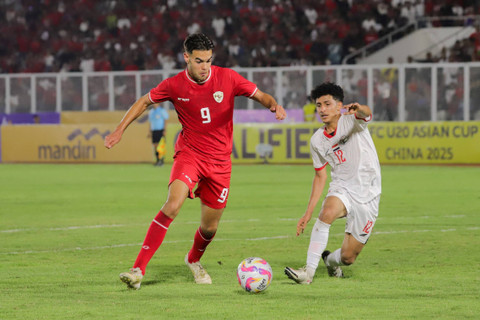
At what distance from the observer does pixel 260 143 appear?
2739 cm

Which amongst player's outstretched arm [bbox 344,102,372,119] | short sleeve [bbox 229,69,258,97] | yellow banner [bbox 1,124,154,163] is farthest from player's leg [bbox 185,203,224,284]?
yellow banner [bbox 1,124,154,163]

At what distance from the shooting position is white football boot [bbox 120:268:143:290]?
7172 millimetres

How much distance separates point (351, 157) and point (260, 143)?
759 inches

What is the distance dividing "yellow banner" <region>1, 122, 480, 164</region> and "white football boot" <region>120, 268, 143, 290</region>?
19157mm

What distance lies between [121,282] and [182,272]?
0.87 meters

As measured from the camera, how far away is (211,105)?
305 inches

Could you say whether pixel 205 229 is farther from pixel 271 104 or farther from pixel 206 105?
pixel 271 104

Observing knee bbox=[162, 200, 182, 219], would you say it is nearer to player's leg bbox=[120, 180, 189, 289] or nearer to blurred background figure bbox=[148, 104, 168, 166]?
player's leg bbox=[120, 180, 189, 289]

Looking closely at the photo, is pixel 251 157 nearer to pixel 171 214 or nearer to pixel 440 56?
pixel 440 56

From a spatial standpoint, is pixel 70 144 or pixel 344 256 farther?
pixel 70 144

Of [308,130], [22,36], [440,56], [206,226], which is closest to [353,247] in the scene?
[206,226]

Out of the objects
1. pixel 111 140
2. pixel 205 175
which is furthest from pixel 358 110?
pixel 111 140

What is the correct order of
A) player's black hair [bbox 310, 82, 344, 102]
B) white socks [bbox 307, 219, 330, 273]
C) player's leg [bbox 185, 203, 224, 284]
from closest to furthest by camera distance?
white socks [bbox 307, 219, 330, 273] → player's leg [bbox 185, 203, 224, 284] → player's black hair [bbox 310, 82, 344, 102]

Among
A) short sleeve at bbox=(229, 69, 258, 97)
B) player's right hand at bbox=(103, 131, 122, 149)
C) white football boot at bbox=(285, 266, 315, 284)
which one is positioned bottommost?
white football boot at bbox=(285, 266, 315, 284)
